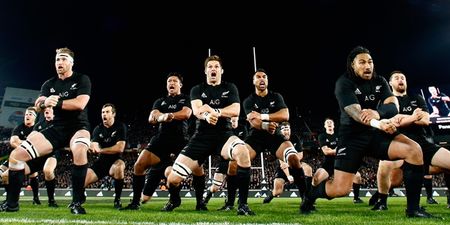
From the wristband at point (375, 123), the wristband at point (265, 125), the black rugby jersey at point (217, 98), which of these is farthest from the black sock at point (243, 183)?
the wristband at point (375, 123)

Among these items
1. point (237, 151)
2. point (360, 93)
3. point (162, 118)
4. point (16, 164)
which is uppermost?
point (360, 93)

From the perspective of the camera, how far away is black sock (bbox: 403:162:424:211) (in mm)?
5816

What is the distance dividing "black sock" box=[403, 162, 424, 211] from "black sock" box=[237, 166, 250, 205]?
255 cm

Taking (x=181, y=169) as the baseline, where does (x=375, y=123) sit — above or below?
above

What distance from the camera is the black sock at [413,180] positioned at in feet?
19.1

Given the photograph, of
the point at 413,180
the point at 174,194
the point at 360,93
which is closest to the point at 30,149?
the point at 174,194

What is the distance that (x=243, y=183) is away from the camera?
22.9ft

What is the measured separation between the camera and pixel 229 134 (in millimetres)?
7676

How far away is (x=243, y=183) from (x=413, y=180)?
2.69m

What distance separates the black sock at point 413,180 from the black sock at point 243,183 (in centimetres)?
255

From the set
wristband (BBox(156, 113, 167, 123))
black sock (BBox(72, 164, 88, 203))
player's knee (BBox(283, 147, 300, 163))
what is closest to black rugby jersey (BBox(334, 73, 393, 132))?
player's knee (BBox(283, 147, 300, 163))

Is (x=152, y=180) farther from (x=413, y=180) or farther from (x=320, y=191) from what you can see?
(x=413, y=180)

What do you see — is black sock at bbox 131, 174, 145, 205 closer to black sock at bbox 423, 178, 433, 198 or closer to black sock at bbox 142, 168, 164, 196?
black sock at bbox 142, 168, 164, 196

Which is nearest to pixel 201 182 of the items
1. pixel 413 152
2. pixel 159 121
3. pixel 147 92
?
pixel 159 121
